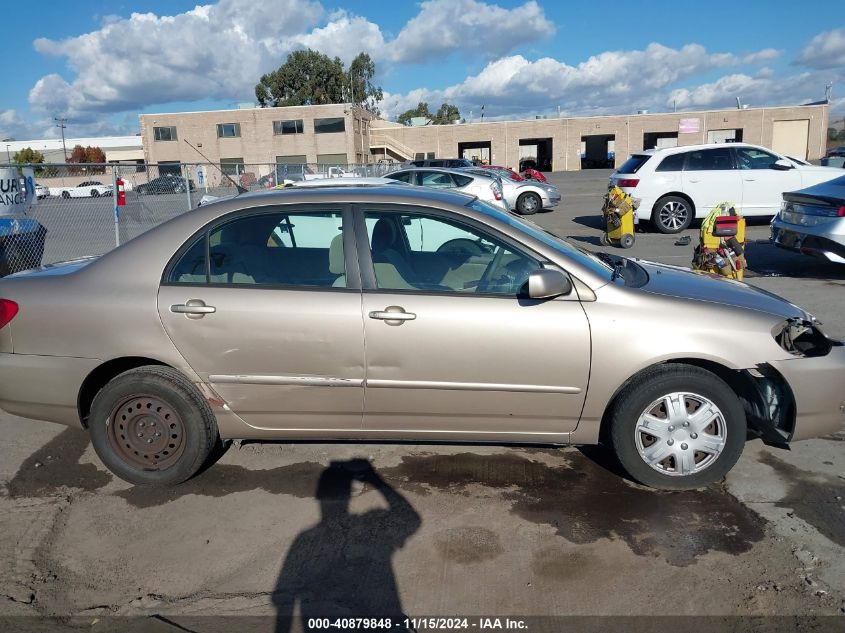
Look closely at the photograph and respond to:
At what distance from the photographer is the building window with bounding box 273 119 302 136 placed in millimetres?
56656

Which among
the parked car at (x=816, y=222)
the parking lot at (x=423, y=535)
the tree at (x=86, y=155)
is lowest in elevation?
the parking lot at (x=423, y=535)

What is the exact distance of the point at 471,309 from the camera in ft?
12.2

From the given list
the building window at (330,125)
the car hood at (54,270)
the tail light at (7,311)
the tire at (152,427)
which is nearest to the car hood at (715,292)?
the tire at (152,427)

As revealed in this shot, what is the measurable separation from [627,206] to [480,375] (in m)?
10.2

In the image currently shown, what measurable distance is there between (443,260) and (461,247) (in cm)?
13

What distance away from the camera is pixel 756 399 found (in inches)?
155

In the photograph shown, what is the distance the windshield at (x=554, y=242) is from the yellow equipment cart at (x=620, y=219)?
9.03 meters

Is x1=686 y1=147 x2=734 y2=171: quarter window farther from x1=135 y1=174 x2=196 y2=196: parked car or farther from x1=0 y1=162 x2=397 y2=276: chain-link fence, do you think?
x1=135 y1=174 x2=196 y2=196: parked car

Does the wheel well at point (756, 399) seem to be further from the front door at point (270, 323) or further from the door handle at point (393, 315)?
the front door at point (270, 323)

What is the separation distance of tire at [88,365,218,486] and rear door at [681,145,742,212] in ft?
43.1

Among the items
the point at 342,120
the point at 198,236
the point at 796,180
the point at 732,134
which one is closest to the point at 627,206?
the point at 796,180

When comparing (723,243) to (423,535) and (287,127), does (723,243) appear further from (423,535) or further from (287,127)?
(287,127)

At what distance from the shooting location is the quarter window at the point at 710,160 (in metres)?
14.7

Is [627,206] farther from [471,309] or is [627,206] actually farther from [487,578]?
[487,578]
